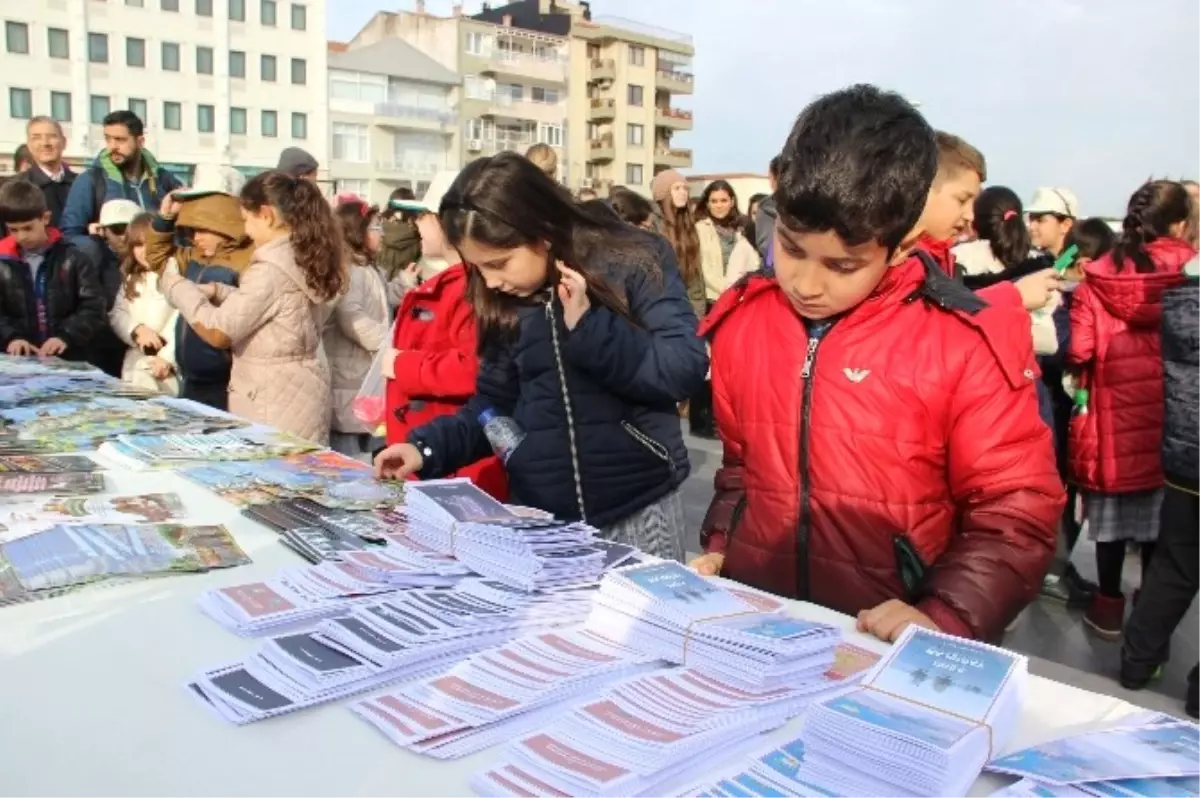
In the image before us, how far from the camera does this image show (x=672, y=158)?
54.2m

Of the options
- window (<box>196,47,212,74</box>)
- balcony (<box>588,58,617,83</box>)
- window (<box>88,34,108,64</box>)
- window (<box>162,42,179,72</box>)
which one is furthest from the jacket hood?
balcony (<box>588,58,617,83</box>)

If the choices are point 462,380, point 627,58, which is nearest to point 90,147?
point 627,58

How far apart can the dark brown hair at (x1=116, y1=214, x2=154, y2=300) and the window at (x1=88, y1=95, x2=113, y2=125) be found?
3474 centimetres

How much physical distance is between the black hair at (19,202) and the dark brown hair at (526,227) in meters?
Result: 3.38

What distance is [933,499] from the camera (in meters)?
1.64

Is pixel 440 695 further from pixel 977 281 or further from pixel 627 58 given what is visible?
pixel 627 58

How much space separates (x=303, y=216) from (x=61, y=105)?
36906mm

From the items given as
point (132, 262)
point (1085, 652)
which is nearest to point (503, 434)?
point (1085, 652)

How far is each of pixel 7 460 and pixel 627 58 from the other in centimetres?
5162

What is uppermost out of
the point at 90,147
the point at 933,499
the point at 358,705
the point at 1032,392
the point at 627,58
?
the point at 627,58

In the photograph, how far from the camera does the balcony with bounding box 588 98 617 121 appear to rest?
167ft

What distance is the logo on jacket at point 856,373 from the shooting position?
1.61 m

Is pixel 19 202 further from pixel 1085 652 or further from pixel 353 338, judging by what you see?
pixel 1085 652

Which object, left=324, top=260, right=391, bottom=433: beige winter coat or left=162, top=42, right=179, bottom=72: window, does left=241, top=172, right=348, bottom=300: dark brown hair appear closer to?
left=324, top=260, right=391, bottom=433: beige winter coat
